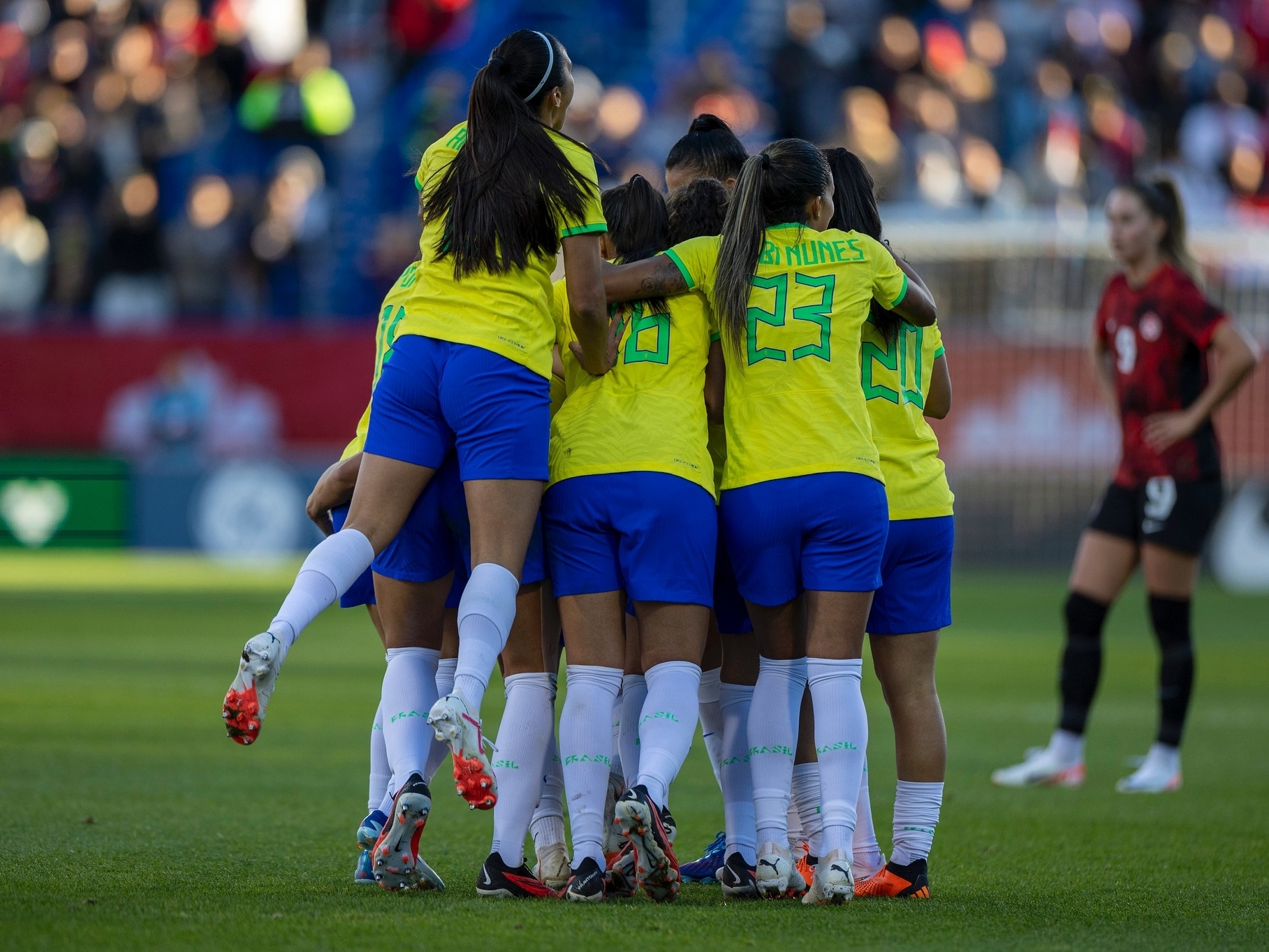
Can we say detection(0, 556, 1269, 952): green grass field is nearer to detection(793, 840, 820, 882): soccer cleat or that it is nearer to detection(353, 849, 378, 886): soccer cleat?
detection(353, 849, 378, 886): soccer cleat

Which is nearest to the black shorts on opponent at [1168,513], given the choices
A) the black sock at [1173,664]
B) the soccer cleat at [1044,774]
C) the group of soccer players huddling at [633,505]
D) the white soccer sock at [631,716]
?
the black sock at [1173,664]

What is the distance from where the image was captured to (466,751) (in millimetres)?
4125

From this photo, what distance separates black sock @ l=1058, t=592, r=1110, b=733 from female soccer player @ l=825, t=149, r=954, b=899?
262 centimetres

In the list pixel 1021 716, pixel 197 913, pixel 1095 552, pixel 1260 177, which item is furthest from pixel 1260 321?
pixel 197 913

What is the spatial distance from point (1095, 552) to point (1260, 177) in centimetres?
1479

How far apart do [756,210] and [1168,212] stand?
3520 mm

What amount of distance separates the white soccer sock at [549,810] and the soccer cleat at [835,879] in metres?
0.79

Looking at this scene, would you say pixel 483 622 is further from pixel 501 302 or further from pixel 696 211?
pixel 696 211

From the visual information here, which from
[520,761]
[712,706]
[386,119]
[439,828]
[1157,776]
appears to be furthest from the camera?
[386,119]

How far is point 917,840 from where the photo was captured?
471 cm

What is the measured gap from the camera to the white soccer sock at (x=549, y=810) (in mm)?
4773

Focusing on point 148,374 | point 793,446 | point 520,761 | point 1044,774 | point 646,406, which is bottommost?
point 1044,774

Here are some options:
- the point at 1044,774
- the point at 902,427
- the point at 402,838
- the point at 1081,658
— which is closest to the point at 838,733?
the point at 902,427

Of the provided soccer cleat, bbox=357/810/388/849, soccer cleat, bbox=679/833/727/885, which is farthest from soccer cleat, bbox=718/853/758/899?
soccer cleat, bbox=357/810/388/849
